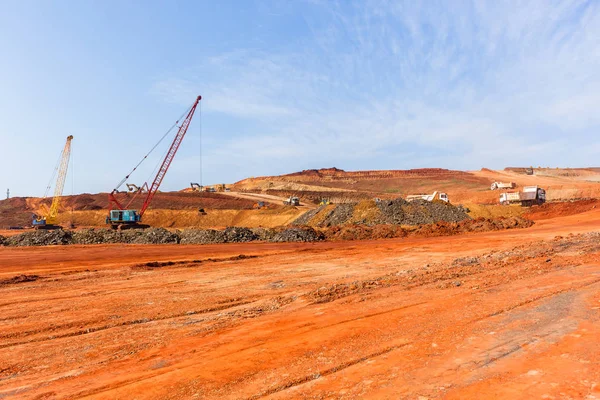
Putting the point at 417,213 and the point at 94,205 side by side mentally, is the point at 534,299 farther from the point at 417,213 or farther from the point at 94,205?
the point at 94,205

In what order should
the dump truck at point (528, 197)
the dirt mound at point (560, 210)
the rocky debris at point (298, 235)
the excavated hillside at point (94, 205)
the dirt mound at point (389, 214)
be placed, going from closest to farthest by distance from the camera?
the rocky debris at point (298, 235), the dirt mound at point (389, 214), the dirt mound at point (560, 210), the dump truck at point (528, 197), the excavated hillside at point (94, 205)

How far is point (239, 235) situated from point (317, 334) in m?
25.1

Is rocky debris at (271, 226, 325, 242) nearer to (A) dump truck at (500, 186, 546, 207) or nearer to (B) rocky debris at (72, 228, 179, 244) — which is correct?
(B) rocky debris at (72, 228, 179, 244)

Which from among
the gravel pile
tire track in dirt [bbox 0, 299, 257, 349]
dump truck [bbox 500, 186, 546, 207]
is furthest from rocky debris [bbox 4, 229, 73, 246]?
dump truck [bbox 500, 186, 546, 207]

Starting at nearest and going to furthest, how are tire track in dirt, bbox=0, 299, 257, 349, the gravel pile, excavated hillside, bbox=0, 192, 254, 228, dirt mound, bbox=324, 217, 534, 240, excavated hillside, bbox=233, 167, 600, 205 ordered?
tire track in dirt, bbox=0, 299, 257, 349 → dirt mound, bbox=324, 217, 534, 240 → the gravel pile → excavated hillside, bbox=0, 192, 254, 228 → excavated hillside, bbox=233, 167, 600, 205

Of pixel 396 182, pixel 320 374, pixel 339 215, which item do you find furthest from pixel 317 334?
pixel 396 182

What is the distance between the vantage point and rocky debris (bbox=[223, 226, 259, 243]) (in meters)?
31.9

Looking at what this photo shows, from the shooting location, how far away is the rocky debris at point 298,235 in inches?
1219

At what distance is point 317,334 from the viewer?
25.2 ft

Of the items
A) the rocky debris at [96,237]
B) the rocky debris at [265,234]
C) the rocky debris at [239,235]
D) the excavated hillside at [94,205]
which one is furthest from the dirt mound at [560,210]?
the excavated hillside at [94,205]

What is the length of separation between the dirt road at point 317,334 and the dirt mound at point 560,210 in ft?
94.3

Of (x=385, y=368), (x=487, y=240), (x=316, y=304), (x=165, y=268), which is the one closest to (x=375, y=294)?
(x=316, y=304)

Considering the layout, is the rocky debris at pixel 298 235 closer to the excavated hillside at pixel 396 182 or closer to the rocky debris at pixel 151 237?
the rocky debris at pixel 151 237

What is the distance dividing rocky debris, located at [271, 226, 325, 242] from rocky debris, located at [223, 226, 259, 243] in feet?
6.14
